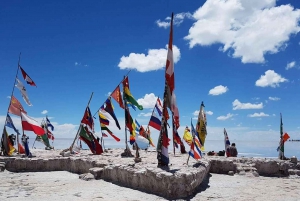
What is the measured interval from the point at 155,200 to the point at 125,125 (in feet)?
29.9

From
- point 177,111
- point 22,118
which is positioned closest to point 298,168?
point 177,111

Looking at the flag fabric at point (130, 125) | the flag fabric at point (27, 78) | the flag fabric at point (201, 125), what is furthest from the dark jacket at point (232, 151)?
the flag fabric at point (27, 78)

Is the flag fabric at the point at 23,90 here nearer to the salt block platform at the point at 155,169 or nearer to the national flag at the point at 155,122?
the salt block platform at the point at 155,169

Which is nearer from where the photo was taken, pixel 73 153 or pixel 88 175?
pixel 88 175

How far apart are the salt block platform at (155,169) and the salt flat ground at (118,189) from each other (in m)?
0.43

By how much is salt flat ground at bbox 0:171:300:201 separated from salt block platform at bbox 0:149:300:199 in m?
0.43

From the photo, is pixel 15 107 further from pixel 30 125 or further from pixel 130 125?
pixel 130 125

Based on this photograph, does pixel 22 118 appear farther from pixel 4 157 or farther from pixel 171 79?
pixel 171 79

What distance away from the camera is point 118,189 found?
11477mm

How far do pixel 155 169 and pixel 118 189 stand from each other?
199cm

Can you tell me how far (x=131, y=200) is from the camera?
31.9 ft

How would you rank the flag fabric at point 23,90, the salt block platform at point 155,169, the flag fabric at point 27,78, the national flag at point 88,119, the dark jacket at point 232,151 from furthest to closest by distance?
the flag fabric at point 27,78, the dark jacket at point 232,151, the flag fabric at point 23,90, the national flag at point 88,119, the salt block platform at point 155,169

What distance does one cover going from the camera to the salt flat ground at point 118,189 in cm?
1029

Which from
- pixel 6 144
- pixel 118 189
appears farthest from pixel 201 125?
pixel 6 144
